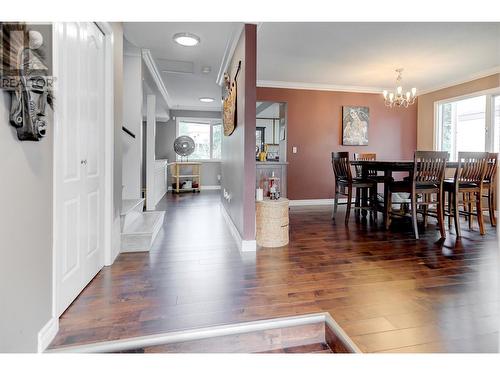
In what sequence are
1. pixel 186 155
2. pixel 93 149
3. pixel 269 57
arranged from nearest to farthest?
pixel 93 149
pixel 269 57
pixel 186 155

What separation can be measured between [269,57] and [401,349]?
3.93 m

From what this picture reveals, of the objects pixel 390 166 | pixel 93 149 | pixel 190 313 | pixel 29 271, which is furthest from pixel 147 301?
pixel 390 166

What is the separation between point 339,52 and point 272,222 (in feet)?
8.86

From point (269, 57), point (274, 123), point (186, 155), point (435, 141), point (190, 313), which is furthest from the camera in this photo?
point (274, 123)

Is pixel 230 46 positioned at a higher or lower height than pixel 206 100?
lower

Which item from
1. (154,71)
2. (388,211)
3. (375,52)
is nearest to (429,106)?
(375,52)

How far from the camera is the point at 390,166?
345cm

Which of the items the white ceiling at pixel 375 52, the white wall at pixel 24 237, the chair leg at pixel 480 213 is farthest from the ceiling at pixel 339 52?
the white wall at pixel 24 237

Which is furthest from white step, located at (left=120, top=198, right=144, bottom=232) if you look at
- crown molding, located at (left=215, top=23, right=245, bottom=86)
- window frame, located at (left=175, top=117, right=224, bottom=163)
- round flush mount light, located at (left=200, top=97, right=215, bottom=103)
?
window frame, located at (left=175, top=117, right=224, bottom=163)

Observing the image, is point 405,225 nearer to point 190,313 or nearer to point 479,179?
point 479,179

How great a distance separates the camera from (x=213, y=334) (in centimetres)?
139

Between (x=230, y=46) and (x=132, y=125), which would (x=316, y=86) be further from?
(x=132, y=125)

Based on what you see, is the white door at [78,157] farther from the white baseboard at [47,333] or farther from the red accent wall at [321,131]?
the red accent wall at [321,131]

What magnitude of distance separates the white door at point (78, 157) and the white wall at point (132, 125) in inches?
63.9
